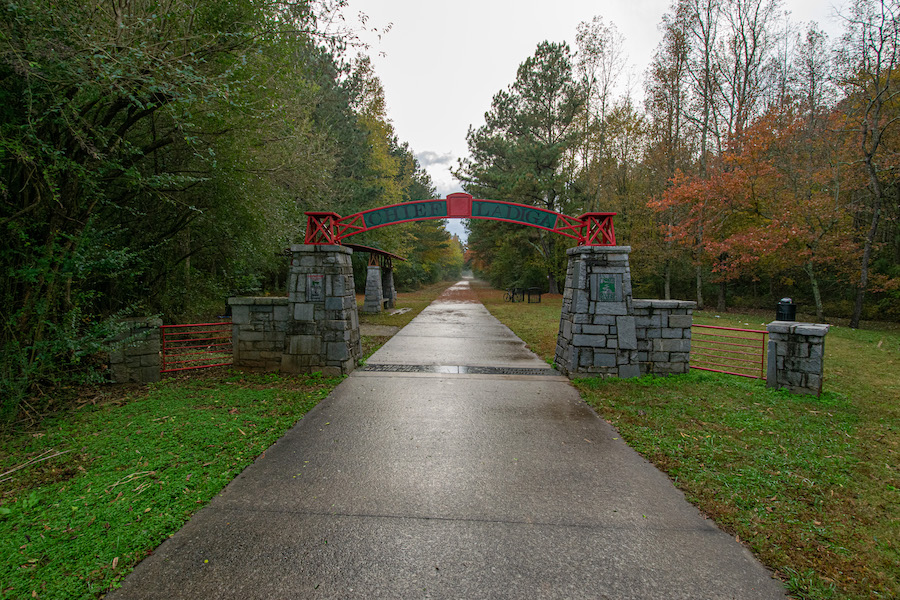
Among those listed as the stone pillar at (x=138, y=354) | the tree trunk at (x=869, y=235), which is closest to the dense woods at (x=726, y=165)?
the tree trunk at (x=869, y=235)

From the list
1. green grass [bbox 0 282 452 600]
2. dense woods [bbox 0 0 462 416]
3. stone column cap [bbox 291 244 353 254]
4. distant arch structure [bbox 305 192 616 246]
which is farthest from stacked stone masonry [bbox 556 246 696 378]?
dense woods [bbox 0 0 462 416]

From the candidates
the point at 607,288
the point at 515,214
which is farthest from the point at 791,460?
the point at 515,214

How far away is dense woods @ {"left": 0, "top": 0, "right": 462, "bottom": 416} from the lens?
3.95 metres

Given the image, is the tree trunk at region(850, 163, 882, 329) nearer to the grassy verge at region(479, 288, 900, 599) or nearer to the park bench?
the grassy verge at region(479, 288, 900, 599)

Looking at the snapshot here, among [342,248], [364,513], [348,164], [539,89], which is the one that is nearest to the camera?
[364,513]

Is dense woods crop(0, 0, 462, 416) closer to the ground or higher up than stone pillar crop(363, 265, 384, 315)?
higher up

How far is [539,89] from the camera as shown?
21.8 m

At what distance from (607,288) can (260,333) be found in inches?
238

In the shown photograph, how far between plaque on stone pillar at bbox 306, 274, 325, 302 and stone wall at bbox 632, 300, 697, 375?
210 inches

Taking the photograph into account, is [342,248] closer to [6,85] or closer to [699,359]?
[6,85]

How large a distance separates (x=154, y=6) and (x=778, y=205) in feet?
61.6

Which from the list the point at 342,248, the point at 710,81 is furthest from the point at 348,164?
the point at 710,81

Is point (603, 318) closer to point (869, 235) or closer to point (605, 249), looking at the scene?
point (605, 249)

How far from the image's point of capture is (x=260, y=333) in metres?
6.58
